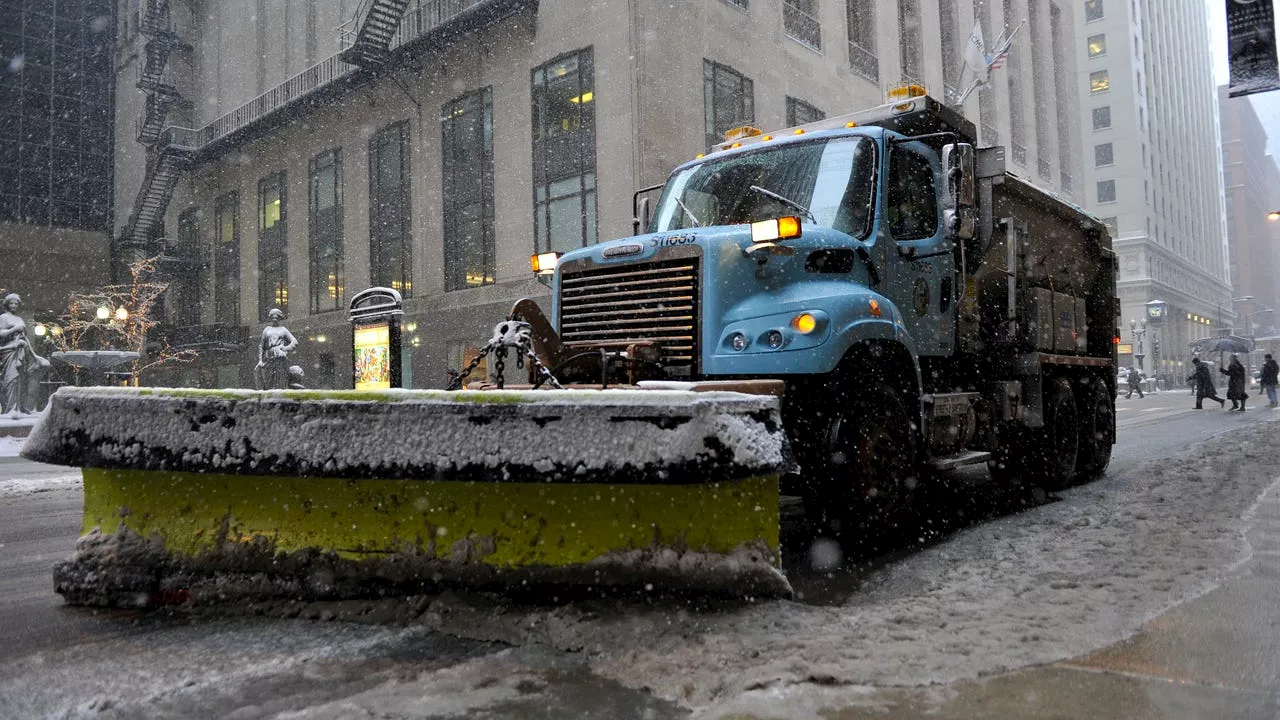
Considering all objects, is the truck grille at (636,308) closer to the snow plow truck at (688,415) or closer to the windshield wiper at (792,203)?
the snow plow truck at (688,415)

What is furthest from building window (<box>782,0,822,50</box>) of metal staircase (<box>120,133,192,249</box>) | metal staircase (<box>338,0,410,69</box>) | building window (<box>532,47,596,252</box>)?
metal staircase (<box>120,133,192,249</box>)

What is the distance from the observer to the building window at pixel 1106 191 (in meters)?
73.8

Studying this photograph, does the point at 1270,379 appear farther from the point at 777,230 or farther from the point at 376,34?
the point at 376,34

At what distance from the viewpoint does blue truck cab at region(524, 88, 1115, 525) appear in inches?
205

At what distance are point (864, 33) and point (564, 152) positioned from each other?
45.8ft

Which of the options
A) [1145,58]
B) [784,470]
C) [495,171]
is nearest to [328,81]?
[495,171]

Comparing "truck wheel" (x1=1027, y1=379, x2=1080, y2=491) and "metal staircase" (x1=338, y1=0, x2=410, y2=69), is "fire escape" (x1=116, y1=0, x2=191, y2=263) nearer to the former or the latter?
"metal staircase" (x1=338, y1=0, x2=410, y2=69)

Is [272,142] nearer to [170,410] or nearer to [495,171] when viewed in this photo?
[495,171]

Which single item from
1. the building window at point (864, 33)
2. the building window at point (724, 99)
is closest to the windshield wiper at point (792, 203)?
the building window at point (724, 99)

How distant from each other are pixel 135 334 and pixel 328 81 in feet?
39.8

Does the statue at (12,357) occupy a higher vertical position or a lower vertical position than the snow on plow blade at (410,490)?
higher

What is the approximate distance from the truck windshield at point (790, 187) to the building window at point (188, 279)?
131 ft

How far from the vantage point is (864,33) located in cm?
3134

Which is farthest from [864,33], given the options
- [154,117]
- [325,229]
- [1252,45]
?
[154,117]
